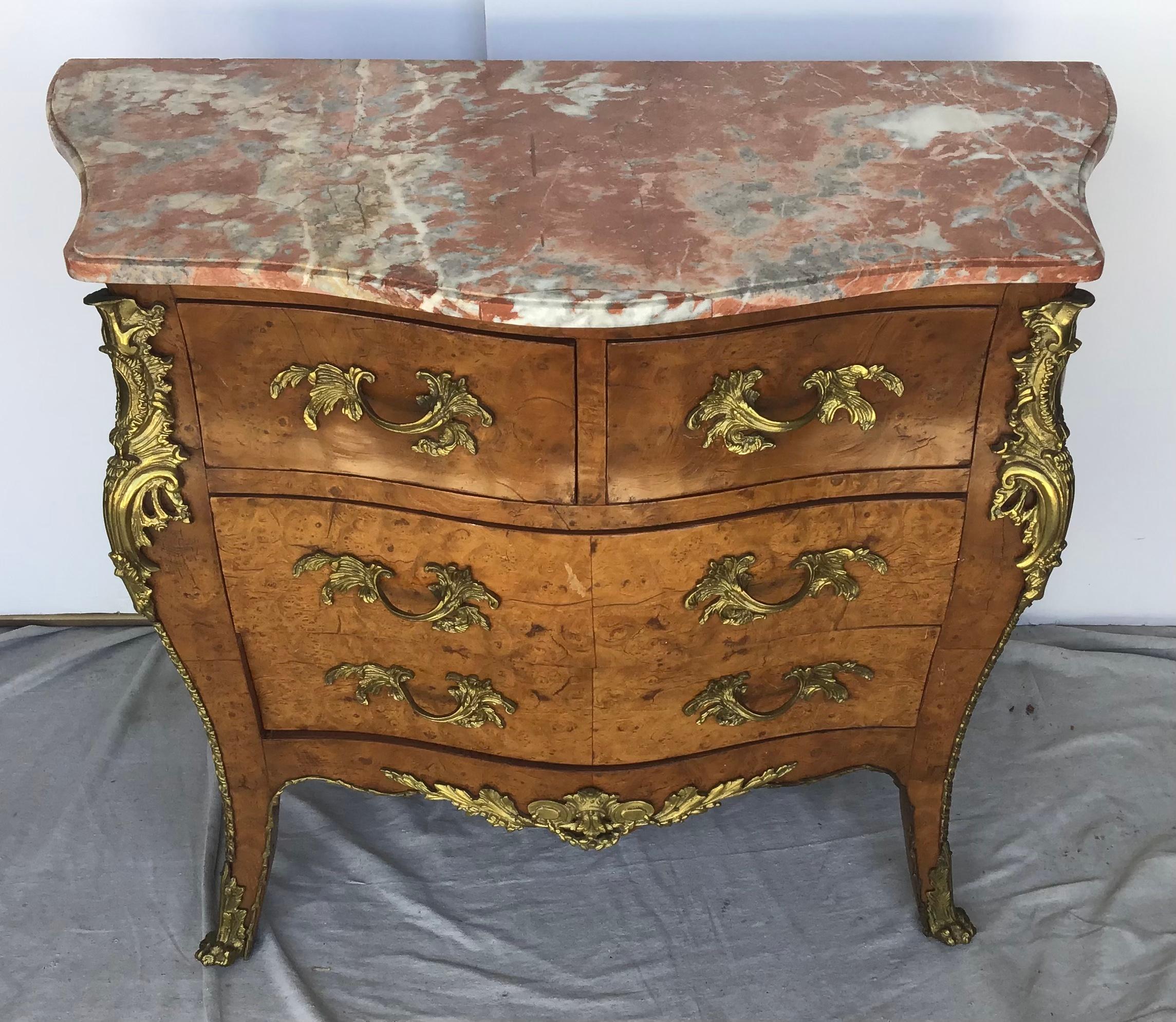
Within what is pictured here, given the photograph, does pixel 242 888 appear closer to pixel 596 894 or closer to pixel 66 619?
pixel 596 894

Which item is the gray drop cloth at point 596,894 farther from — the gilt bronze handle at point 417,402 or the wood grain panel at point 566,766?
the gilt bronze handle at point 417,402

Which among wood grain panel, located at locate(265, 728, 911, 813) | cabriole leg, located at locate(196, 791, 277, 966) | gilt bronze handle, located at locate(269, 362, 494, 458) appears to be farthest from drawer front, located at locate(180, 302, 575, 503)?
cabriole leg, located at locate(196, 791, 277, 966)

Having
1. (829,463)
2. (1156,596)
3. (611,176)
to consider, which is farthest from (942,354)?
(1156,596)

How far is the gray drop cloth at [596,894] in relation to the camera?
64.3 inches

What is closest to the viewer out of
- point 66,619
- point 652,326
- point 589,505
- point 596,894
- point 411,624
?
point 652,326

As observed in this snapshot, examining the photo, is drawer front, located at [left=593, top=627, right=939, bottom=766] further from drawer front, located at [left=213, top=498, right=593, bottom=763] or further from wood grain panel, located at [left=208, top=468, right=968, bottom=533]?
wood grain panel, located at [left=208, top=468, right=968, bottom=533]

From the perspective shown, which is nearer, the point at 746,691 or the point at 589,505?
the point at 589,505

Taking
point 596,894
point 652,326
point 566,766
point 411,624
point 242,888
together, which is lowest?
point 596,894

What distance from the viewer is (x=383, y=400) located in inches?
46.9

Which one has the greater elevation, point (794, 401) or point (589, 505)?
point (794, 401)

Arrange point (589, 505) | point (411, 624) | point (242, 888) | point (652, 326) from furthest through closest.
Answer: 1. point (242, 888)
2. point (411, 624)
3. point (589, 505)
4. point (652, 326)

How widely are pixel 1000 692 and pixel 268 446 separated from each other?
1443 mm

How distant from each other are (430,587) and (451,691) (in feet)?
0.53

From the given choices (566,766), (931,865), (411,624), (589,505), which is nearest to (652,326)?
(589,505)
